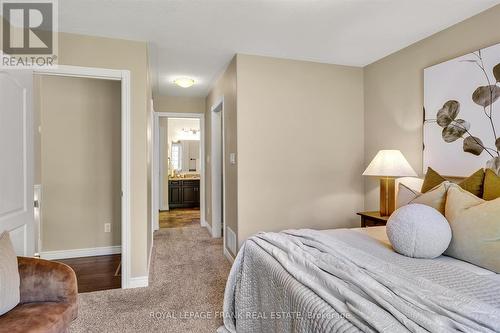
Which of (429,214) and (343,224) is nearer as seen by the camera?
(429,214)

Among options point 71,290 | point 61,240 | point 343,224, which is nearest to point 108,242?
point 61,240

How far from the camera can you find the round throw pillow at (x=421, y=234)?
1.58 m

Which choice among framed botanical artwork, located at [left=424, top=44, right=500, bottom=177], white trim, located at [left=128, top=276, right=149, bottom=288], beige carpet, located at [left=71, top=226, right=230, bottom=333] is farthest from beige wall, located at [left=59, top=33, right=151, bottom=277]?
framed botanical artwork, located at [left=424, top=44, right=500, bottom=177]

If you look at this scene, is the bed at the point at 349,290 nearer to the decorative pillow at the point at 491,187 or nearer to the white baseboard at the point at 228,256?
the decorative pillow at the point at 491,187

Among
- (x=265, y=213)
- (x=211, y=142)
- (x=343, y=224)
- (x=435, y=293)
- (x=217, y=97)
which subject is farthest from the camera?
(x=211, y=142)

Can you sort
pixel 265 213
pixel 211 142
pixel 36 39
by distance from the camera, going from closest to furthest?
pixel 36 39, pixel 265 213, pixel 211 142

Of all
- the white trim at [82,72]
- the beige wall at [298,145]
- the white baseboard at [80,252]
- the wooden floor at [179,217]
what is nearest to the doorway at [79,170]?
the white baseboard at [80,252]

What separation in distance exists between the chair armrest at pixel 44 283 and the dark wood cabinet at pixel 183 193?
18.1 ft

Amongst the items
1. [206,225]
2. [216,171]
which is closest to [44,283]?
[216,171]

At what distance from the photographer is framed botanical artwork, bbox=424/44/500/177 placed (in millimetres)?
2172

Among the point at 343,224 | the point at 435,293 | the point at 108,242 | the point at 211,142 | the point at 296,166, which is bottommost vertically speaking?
the point at 108,242

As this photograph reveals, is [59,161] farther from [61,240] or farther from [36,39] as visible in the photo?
[36,39]

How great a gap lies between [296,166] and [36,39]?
111 inches

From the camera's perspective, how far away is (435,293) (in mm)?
1076
